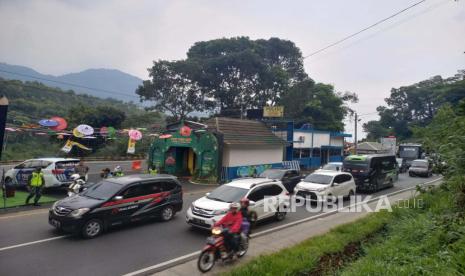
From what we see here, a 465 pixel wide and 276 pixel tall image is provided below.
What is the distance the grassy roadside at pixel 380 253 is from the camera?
6.05 m

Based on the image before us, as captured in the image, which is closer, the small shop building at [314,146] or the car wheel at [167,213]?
the car wheel at [167,213]

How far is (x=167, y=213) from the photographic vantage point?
12.3 m

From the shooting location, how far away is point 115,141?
4269cm

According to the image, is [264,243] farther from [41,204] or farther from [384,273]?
[41,204]

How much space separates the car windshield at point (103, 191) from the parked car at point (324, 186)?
10045mm

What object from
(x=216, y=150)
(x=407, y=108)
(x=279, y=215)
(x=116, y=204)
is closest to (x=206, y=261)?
(x=116, y=204)

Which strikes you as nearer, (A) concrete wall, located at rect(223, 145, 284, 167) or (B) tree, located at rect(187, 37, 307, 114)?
(A) concrete wall, located at rect(223, 145, 284, 167)

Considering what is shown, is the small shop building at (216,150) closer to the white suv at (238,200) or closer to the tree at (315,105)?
the white suv at (238,200)

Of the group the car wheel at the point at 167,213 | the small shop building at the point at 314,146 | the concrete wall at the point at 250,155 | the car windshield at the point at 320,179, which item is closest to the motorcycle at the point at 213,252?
the car wheel at the point at 167,213

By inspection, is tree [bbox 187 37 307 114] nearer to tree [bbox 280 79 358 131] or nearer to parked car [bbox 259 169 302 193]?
tree [bbox 280 79 358 131]

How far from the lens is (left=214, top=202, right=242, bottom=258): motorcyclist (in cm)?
802

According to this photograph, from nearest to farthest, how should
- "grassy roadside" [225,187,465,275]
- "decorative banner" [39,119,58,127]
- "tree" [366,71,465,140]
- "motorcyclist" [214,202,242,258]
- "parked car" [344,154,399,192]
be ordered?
"grassy roadside" [225,187,465,275], "motorcyclist" [214,202,242,258], "decorative banner" [39,119,58,127], "parked car" [344,154,399,192], "tree" [366,71,465,140]

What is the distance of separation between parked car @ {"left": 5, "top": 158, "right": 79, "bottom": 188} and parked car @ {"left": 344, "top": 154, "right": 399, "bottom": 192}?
17.7m

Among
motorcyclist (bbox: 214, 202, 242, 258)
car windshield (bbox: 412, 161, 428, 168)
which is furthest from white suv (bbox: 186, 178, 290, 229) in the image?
car windshield (bbox: 412, 161, 428, 168)
